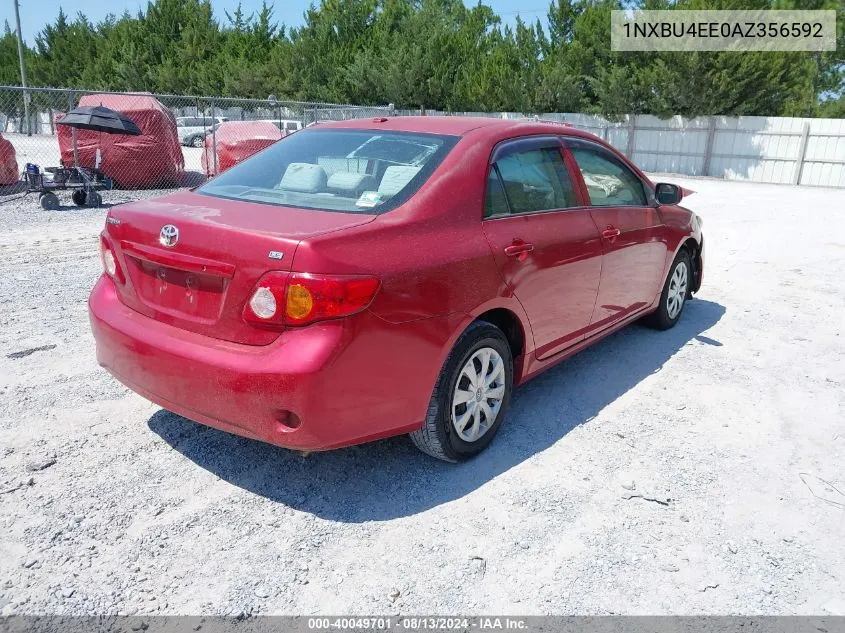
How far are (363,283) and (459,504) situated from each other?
1158mm

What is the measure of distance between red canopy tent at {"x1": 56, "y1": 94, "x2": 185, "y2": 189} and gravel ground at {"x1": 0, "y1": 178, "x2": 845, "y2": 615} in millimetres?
10969

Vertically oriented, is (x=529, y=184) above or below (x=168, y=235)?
Result: above

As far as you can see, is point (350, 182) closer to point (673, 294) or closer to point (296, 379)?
point (296, 379)

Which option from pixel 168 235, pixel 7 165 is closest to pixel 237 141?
pixel 7 165

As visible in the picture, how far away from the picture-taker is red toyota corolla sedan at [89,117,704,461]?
108 inches

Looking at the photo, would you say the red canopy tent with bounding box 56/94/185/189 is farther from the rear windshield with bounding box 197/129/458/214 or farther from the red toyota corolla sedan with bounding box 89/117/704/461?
the rear windshield with bounding box 197/129/458/214

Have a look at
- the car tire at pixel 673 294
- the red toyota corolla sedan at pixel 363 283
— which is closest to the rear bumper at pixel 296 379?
the red toyota corolla sedan at pixel 363 283

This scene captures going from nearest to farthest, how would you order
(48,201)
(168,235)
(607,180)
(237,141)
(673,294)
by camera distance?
(168,235) → (607,180) → (673,294) → (48,201) → (237,141)

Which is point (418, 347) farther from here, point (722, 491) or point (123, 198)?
point (123, 198)

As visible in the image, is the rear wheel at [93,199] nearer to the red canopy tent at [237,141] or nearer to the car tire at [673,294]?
the red canopy tent at [237,141]

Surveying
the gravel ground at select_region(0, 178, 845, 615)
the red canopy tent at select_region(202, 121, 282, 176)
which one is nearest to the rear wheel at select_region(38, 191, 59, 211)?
the red canopy tent at select_region(202, 121, 282, 176)

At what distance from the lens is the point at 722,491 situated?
3365 mm

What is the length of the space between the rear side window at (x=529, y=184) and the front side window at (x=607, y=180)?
258 millimetres

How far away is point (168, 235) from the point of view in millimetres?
2971
